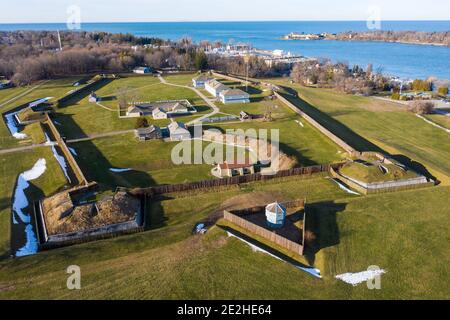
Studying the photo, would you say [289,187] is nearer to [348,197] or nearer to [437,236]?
[348,197]

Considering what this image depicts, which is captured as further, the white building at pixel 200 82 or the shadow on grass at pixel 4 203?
the white building at pixel 200 82

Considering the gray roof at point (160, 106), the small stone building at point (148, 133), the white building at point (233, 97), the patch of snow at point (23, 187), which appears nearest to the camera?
A: the patch of snow at point (23, 187)

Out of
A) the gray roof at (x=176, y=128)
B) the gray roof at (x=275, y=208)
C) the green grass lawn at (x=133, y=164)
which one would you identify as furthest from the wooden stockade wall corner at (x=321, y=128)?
the gray roof at (x=176, y=128)

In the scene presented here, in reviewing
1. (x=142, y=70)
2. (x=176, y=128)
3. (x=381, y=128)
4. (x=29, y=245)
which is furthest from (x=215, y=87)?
(x=29, y=245)

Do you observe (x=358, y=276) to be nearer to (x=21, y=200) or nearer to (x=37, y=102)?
(x=21, y=200)

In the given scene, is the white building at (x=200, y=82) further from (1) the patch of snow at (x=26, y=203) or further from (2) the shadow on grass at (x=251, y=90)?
(1) the patch of snow at (x=26, y=203)

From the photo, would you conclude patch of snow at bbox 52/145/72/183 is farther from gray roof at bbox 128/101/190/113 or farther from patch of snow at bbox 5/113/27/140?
gray roof at bbox 128/101/190/113

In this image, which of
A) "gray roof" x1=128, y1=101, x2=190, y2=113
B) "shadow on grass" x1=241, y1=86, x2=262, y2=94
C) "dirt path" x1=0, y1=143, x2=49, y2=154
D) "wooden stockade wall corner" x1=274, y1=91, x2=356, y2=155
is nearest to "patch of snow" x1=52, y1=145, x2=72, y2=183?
Result: "dirt path" x1=0, y1=143, x2=49, y2=154
